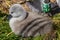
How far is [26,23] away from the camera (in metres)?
4.09

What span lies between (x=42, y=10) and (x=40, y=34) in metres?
0.86

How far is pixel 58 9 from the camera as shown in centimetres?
503

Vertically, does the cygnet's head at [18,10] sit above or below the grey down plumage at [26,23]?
above

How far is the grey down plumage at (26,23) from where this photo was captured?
4102mm

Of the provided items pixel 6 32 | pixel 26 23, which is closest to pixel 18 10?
pixel 26 23

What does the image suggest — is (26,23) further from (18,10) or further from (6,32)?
(6,32)

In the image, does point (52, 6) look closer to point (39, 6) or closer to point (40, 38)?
point (39, 6)

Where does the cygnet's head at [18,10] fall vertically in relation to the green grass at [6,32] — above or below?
above

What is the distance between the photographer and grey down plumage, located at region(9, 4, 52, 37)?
410 cm

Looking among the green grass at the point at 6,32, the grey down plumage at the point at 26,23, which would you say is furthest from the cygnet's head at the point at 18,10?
the green grass at the point at 6,32

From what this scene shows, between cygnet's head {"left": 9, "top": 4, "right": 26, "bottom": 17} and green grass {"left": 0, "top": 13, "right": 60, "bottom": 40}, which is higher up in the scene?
cygnet's head {"left": 9, "top": 4, "right": 26, "bottom": 17}

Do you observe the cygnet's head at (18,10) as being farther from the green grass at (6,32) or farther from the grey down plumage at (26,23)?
the green grass at (6,32)

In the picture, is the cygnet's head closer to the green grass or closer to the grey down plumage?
the grey down plumage

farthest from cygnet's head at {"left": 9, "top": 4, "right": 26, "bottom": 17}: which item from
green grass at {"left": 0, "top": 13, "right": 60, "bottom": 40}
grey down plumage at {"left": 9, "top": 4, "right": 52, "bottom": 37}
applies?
green grass at {"left": 0, "top": 13, "right": 60, "bottom": 40}
